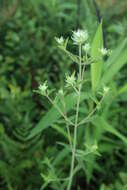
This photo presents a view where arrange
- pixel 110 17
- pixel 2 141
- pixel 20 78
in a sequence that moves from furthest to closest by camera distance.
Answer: pixel 110 17
pixel 20 78
pixel 2 141

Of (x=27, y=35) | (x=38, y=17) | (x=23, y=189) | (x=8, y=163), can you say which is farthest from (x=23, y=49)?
(x=23, y=189)

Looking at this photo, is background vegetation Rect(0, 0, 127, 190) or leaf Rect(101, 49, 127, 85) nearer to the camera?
leaf Rect(101, 49, 127, 85)

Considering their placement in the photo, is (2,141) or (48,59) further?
(48,59)

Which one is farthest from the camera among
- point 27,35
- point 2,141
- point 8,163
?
point 27,35

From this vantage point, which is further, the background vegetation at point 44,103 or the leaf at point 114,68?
the background vegetation at point 44,103

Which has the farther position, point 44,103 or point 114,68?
point 44,103

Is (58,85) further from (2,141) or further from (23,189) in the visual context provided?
(23,189)

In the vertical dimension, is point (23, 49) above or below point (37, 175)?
above

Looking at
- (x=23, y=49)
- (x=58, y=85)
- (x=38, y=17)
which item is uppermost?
(x=38, y=17)
